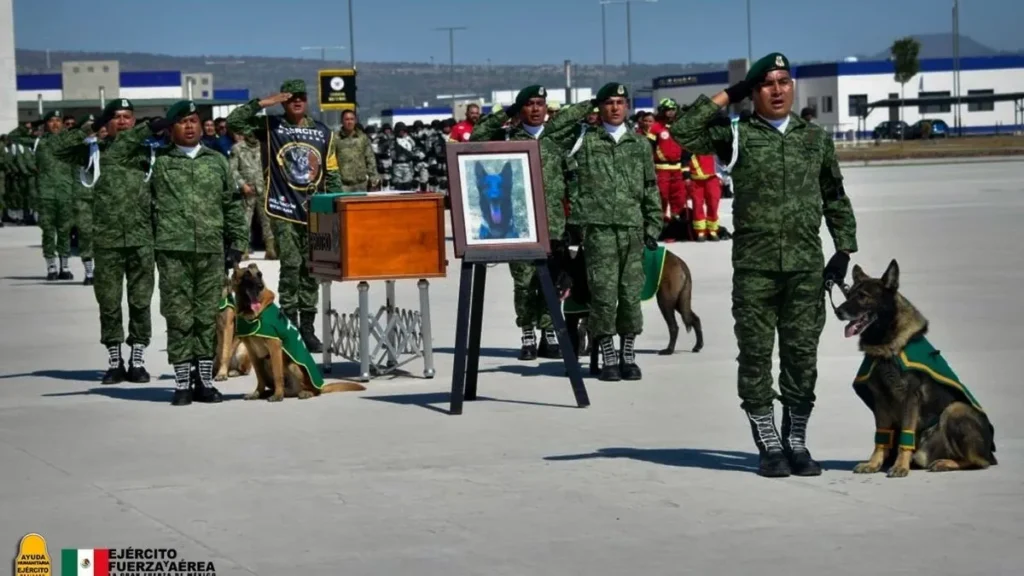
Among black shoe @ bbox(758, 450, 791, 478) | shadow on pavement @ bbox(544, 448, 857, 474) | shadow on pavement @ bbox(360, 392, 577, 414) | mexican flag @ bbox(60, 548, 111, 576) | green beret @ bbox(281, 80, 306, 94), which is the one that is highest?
green beret @ bbox(281, 80, 306, 94)

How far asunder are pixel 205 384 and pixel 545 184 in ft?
10.5

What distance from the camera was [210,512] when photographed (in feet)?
28.2

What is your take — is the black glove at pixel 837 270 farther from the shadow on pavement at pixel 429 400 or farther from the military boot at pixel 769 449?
the shadow on pavement at pixel 429 400

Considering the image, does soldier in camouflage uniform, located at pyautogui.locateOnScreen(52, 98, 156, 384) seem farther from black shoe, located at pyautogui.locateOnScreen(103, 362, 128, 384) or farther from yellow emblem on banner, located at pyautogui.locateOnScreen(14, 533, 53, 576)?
yellow emblem on banner, located at pyautogui.locateOnScreen(14, 533, 53, 576)

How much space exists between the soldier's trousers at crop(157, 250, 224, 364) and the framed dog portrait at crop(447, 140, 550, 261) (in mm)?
1733

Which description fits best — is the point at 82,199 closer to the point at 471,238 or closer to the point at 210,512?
the point at 471,238

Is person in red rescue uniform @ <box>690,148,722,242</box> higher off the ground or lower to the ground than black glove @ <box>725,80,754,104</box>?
lower

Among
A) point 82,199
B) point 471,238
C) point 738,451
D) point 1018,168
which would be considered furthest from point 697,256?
point 1018,168

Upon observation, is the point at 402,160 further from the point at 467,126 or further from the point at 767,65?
the point at 767,65

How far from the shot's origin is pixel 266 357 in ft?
40.4

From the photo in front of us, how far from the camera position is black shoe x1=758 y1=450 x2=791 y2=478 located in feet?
29.7

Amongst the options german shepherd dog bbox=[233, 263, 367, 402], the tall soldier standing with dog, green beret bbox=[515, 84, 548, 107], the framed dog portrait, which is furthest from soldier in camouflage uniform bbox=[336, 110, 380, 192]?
the framed dog portrait

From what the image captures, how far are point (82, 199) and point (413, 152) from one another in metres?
16.1

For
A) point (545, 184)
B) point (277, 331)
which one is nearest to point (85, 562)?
point (277, 331)
